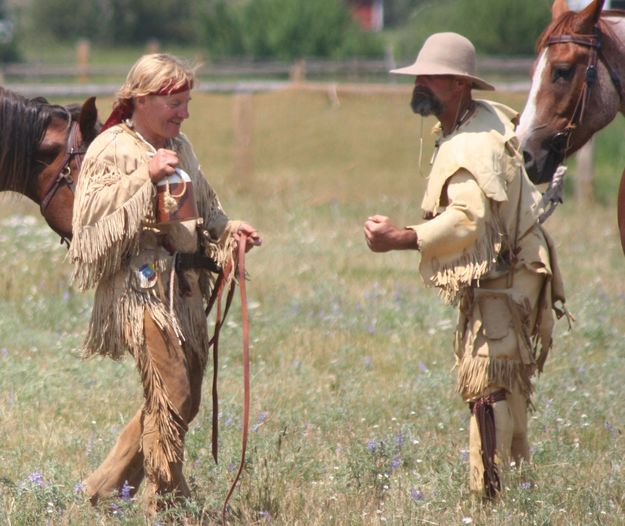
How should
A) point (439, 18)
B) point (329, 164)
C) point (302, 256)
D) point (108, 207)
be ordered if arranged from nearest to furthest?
1. point (108, 207)
2. point (302, 256)
3. point (329, 164)
4. point (439, 18)

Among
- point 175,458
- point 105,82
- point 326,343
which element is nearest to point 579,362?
point 326,343

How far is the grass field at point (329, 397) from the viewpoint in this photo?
15.6 ft

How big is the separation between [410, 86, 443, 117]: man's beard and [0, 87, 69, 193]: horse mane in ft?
5.66

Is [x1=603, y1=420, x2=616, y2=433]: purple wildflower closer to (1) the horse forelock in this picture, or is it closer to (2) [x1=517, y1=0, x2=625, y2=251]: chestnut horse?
(2) [x1=517, y1=0, x2=625, y2=251]: chestnut horse

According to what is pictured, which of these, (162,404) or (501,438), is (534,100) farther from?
(162,404)

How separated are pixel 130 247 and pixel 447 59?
4.72 feet

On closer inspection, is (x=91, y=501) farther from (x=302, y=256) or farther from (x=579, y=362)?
(x=302, y=256)

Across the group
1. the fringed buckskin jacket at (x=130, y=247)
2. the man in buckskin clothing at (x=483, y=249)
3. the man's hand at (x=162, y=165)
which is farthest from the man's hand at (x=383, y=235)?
the man's hand at (x=162, y=165)

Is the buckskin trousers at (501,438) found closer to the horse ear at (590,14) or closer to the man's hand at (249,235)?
the man's hand at (249,235)

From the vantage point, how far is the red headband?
4.29 meters

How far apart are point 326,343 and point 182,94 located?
356cm

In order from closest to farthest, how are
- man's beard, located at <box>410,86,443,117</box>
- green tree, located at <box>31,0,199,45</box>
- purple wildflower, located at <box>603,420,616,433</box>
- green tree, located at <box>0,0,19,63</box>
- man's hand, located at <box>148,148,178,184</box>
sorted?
man's hand, located at <box>148,148,178,184</box>, man's beard, located at <box>410,86,443,117</box>, purple wildflower, located at <box>603,420,616,433</box>, green tree, located at <box>0,0,19,63</box>, green tree, located at <box>31,0,199,45</box>

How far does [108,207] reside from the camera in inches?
167

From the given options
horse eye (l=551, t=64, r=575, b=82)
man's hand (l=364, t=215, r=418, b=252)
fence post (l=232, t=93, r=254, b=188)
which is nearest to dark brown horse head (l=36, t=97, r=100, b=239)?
man's hand (l=364, t=215, r=418, b=252)
